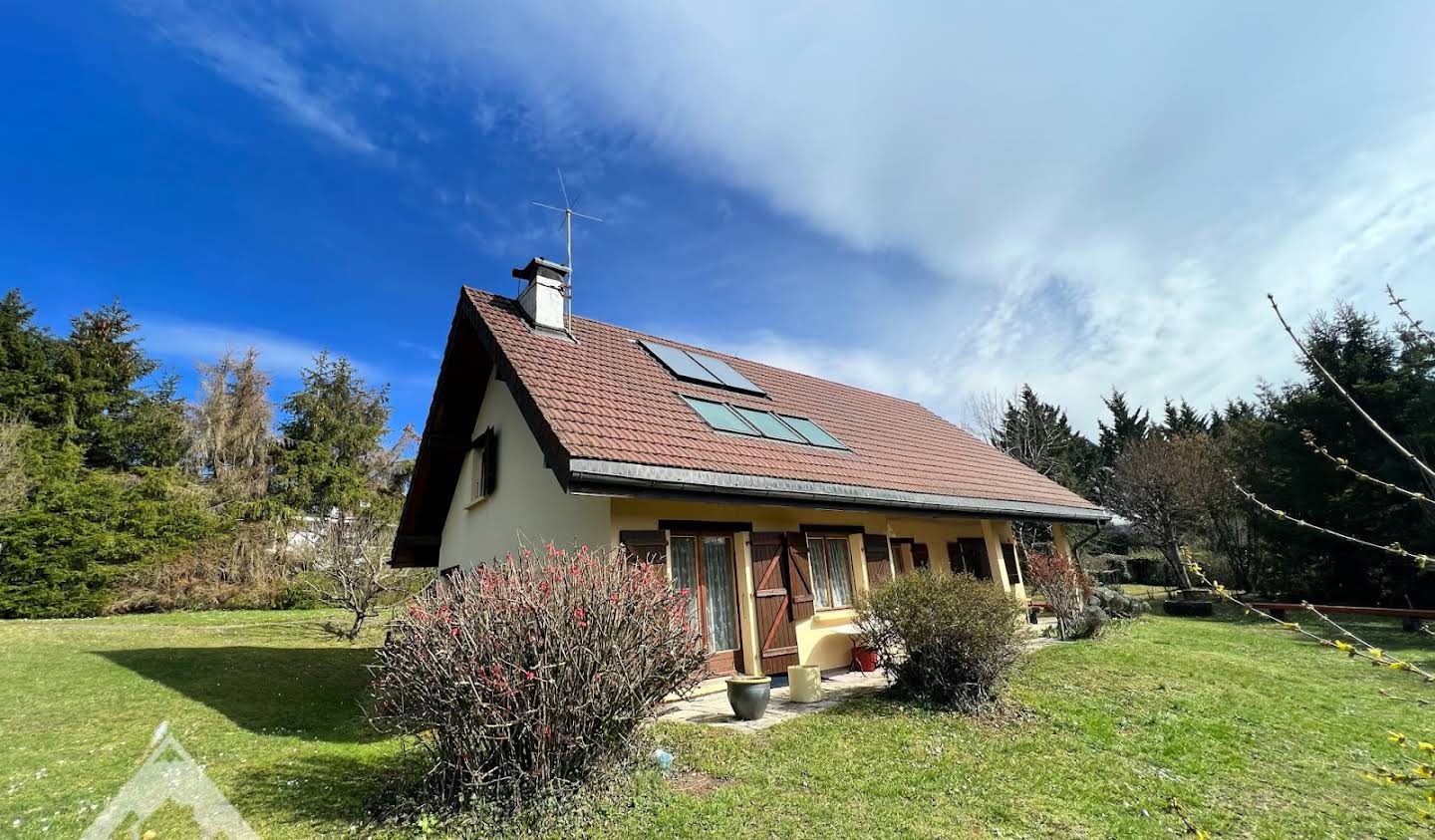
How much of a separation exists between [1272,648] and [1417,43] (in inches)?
457

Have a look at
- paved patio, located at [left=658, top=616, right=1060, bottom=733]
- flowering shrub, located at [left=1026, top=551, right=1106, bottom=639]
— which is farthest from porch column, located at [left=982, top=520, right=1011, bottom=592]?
paved patio, located at [left=658, top=616, right=1060, bottom=733]

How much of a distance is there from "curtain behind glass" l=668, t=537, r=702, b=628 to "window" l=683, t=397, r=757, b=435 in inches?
74.1

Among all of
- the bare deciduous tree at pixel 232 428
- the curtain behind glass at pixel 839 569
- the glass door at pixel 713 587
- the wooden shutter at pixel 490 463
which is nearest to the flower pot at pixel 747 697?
the glass door at pixel 713 587

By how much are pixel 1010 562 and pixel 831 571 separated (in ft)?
21.4

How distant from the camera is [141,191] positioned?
429 inches

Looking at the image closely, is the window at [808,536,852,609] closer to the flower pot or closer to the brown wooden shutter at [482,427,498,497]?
the flower pot

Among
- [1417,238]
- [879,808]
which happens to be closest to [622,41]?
[1417,238]

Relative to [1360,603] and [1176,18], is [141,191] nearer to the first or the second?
[1176,18]

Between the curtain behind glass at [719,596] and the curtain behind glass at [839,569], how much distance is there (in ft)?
6.77

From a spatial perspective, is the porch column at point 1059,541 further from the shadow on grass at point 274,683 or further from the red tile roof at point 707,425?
the shadow on grass at point 274,683

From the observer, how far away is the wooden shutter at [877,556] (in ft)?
30.3

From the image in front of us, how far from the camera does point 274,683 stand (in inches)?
337

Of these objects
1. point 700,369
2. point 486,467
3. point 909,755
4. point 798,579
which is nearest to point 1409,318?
point 909,755

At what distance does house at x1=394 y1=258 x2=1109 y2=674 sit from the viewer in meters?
6.92
